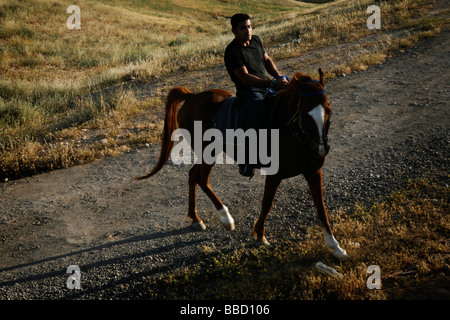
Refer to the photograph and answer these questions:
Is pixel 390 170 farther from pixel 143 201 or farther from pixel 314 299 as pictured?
pixel 143 201

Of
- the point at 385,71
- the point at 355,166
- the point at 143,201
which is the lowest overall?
the point at 143,201

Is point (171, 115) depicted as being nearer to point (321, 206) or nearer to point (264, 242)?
point (264, 242)

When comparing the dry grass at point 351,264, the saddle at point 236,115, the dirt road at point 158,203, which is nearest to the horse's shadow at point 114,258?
the dirt road at point 158,203

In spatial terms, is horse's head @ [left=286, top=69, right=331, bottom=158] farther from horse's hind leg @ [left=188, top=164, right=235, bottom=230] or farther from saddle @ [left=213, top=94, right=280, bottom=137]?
horse's hind leg @ [left=188, top=164, right=235, bottom=230]

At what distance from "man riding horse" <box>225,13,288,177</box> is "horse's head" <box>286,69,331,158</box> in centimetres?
53

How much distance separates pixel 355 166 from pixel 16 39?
2472 cm

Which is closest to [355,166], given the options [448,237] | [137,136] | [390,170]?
[390,170]

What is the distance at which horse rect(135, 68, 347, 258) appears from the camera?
3602 mm

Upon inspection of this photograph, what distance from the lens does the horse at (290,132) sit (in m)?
3.60

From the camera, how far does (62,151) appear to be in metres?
8.34

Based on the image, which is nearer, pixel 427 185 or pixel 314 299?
pixel 314 299

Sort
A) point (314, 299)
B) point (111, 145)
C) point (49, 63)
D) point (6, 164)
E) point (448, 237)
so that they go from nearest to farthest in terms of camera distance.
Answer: point (314, 299) < point (448, 237) < point (6, 164) < point (111, 145) < point (49, 63)

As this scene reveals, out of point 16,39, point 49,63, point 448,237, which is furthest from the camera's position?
point 16,39

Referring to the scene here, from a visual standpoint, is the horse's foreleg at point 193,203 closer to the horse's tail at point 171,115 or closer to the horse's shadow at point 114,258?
the horse's shadow at point 114,258
